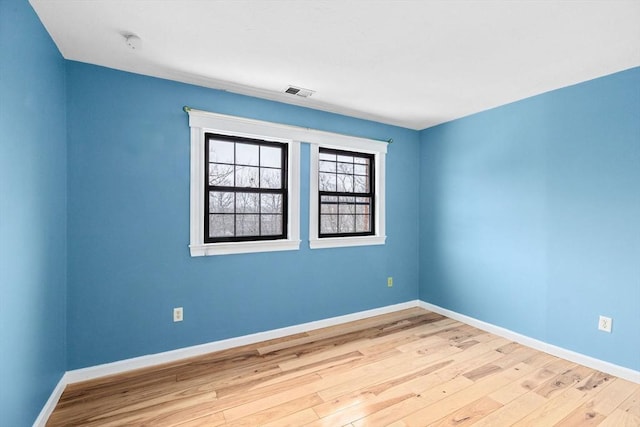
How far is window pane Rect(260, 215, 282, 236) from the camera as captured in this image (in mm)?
→ 3135

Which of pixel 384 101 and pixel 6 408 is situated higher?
pixel 384 101

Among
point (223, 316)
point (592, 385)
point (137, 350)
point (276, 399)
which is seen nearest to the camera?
point (276, 399)

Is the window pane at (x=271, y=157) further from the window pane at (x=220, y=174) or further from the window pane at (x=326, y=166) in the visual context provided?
the window pane at (x=326, y=166)

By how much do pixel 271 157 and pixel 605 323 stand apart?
334 cm

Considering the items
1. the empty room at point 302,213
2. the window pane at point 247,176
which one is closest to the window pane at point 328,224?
the empty room at point 302,213

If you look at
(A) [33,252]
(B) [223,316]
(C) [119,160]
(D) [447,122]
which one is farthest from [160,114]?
(D) [447,122]

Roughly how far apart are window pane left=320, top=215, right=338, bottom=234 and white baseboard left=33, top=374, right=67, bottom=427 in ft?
8.34

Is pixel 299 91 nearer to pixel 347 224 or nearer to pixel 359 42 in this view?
pixel 359 42

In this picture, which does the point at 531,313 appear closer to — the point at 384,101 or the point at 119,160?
the point at 384,101

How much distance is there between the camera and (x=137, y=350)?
2.48 m

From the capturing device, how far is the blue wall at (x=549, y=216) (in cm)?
240

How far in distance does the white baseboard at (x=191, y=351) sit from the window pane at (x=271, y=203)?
125cm

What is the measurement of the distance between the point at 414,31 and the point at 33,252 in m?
2.67

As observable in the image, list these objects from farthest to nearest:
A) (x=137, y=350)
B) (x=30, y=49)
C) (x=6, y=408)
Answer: (x=137, y=350), (x=30, y=49), (x=6, y=408)
